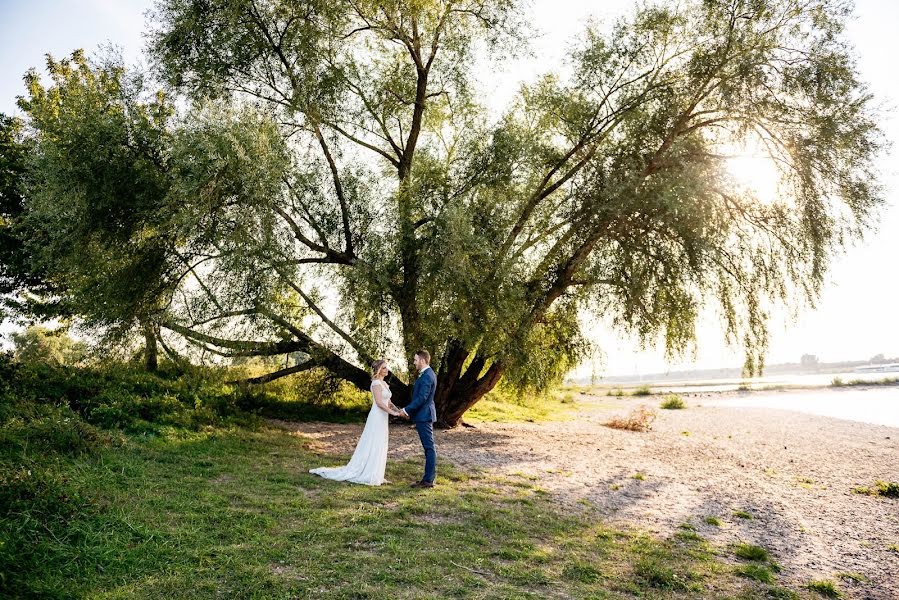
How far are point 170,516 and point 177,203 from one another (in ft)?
24.8

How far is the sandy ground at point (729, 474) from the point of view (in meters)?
8.20

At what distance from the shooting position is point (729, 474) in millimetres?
13141

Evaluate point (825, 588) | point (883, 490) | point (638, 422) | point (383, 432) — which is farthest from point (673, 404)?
point (825, 588)

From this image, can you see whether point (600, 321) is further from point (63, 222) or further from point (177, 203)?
point (63, 222)

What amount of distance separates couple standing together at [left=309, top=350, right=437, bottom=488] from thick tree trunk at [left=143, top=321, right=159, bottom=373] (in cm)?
724

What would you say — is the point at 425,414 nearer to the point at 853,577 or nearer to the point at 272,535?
the point at 272,535

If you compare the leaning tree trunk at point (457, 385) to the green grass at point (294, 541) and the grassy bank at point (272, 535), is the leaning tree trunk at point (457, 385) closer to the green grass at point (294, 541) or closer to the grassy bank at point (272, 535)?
the grassy bank at point (272, 535)

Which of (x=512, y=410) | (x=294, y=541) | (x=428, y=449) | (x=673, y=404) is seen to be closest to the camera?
(x=294, y=541)

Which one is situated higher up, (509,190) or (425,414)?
(509,190)

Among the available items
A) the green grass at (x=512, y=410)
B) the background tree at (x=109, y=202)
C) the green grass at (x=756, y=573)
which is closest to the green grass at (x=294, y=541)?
the green grass at (x=756, y=573)

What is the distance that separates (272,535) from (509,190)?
12.5 metres

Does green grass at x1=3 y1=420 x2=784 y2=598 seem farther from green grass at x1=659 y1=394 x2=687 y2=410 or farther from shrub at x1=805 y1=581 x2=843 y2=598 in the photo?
green grass at x1=659 y1=394 x2=687 y2=410

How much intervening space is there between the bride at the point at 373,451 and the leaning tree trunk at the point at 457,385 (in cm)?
727

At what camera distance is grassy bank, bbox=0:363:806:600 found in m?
5.37
